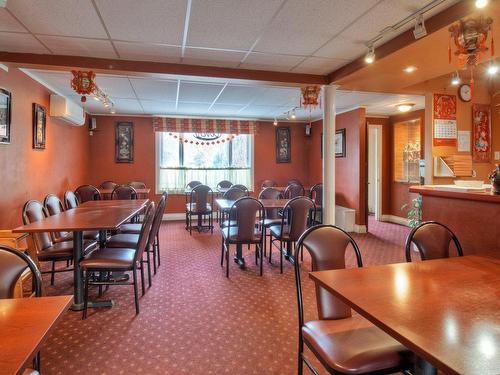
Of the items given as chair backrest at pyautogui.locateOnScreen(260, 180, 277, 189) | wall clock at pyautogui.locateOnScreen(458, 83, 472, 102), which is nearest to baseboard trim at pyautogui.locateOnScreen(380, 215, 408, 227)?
chair backrest at pyautogui.locateOnScreen(260, 180, 277, 189)

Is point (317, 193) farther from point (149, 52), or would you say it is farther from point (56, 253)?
point (56, 253)

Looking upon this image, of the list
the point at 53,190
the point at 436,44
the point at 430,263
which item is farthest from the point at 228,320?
the point at 53,190

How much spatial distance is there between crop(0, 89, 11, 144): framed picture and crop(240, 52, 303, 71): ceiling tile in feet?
8.35

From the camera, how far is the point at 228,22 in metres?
2.71

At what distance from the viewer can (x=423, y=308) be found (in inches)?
46.5

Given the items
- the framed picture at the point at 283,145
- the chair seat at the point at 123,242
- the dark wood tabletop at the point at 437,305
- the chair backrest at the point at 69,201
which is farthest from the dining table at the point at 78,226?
the framed picture at the point at 283,145

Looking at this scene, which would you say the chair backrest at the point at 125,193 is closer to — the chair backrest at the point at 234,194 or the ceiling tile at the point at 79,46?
the chair backrest at the point at 234,194

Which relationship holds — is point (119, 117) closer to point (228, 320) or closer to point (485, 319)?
point (228, 320)

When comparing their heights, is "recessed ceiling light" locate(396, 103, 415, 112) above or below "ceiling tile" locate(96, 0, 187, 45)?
above

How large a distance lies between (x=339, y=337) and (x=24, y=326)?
125 cm

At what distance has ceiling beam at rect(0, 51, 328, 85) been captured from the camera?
341cm

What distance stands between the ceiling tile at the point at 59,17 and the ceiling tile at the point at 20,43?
8.7 inches

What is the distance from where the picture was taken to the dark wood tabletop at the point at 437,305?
2.95 feet

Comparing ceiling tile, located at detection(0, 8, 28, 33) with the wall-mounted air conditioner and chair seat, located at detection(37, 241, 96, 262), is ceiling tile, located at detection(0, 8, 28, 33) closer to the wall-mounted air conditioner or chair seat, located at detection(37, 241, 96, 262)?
chair seat, located at detection(37, 241, 96, 262)
